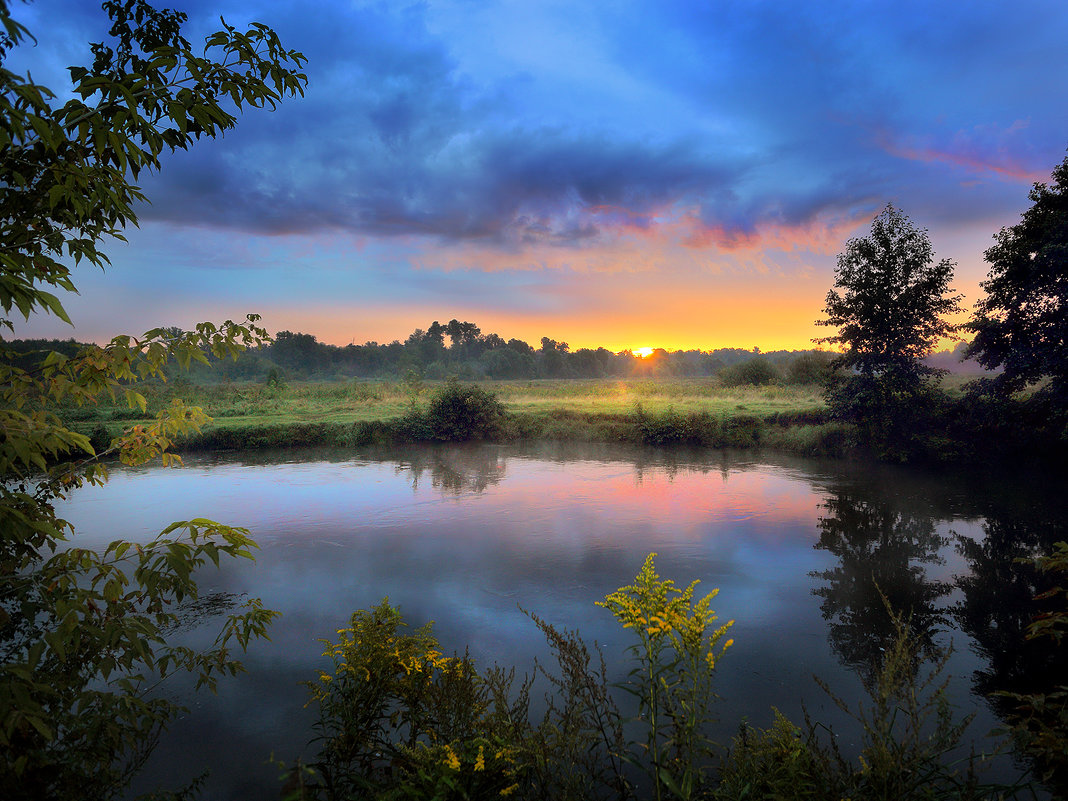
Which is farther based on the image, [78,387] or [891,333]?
[891,333]

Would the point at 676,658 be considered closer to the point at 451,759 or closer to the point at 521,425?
the point at 451,759

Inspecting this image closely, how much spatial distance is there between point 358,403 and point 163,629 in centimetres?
2684

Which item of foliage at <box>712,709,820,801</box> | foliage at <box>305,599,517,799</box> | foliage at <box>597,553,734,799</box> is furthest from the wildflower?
foliage at <box>712,709,820,801</box>

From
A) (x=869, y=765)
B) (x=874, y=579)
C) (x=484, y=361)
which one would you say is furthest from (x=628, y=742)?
(x=484, y=361)

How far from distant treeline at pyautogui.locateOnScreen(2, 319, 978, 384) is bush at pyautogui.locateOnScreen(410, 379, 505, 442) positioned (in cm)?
3058

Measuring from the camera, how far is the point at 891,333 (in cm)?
1959

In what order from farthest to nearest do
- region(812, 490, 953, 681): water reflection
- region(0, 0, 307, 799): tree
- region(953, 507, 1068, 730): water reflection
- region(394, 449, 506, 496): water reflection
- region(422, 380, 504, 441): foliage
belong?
region(422, 380, 504, 441): foliage, region(394, 449, 506, 496): water reflection, region(812, 490, 953, 681): water reflection, region(953, 507, 1068, 730): water reflection, region(0, 0, 307, 799): tree

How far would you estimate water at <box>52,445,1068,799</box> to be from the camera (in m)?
4.92

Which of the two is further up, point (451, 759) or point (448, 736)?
point (451, 759)

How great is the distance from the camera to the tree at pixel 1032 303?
1548cm

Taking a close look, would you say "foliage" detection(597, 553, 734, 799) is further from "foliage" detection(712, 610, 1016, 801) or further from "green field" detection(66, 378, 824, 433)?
"green field" detection(66, 378, 824, 433)

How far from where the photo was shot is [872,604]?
277 inches

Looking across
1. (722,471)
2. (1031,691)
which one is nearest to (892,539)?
(1031,691)

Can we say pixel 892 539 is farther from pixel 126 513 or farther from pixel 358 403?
pixel 358 403
